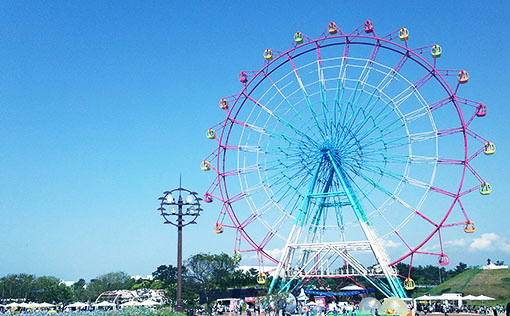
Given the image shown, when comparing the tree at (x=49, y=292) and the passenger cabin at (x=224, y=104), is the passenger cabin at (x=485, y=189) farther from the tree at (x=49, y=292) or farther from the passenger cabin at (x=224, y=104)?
the tree at (x=49, y=292)

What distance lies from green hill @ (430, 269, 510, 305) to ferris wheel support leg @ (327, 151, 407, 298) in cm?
3261

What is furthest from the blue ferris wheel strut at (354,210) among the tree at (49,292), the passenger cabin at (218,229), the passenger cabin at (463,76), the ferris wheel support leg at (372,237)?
the tree at (49,292)

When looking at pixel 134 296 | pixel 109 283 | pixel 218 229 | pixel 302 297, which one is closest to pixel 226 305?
pixel 134 296

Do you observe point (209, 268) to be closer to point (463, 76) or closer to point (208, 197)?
point (208, 197)

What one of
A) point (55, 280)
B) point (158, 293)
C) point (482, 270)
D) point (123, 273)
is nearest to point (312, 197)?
point (482, 270)

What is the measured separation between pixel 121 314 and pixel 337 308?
107 ft

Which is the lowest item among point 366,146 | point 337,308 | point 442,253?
point 337,308

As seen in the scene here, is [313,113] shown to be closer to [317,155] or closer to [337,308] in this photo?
[317,155]

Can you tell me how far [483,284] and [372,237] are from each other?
40.8 meters

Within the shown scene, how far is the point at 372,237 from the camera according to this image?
43.8m

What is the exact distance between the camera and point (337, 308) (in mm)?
49844

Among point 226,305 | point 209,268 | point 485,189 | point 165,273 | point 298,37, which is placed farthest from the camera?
point 165,273

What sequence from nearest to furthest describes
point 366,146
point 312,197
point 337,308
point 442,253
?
point 442,253, point 366,146, point 312,197, point 337,308

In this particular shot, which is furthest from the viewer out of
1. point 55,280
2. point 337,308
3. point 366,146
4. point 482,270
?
point 55,280
